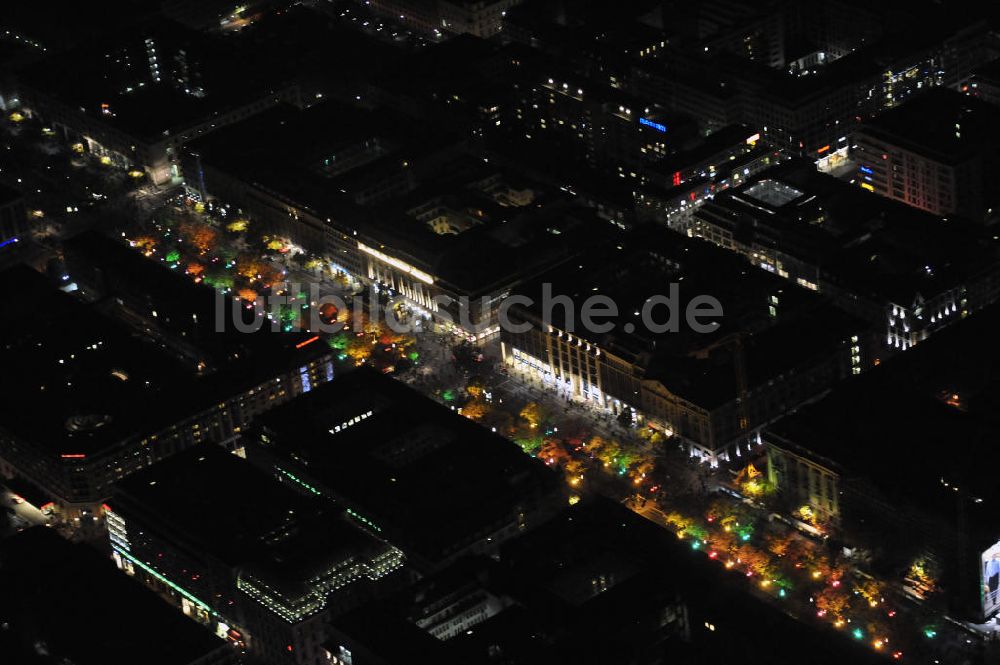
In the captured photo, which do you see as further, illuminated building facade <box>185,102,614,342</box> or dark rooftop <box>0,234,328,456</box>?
illuminated building facade <box>185,102,614,342</box>

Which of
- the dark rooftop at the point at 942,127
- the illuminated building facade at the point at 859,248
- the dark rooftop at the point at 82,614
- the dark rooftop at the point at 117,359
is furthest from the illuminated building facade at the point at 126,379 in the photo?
the dark rooftop at the point at 942,127

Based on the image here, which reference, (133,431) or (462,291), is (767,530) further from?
(133,431)

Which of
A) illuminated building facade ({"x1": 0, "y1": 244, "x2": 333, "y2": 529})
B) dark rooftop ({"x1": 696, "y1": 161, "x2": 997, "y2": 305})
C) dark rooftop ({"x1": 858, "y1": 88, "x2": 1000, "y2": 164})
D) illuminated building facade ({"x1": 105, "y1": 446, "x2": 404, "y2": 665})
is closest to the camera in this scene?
illuminated building facade ({"x1": 105, "y1": 446, "x2": 404, "y2": 665})

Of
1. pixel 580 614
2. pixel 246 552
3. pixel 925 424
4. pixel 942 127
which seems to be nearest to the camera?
pixel 580 614

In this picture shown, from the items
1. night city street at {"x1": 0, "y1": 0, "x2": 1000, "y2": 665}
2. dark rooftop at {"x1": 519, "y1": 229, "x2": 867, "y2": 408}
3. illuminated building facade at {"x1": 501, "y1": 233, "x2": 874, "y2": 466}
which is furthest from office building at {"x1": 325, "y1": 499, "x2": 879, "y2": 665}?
dark rooftop at {"x1": 519, "y1": 229, "x2": 867, "y2": 408}

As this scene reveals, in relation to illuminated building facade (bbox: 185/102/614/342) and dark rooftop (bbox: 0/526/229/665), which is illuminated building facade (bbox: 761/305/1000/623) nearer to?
illuminated building facade (bbox: 185/102/614/342)

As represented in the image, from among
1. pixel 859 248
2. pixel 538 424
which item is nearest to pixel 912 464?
pixel 859 248

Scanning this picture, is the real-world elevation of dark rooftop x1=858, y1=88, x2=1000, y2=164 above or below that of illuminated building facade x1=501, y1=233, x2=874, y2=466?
above

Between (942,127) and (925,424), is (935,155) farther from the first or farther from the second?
(925,424)

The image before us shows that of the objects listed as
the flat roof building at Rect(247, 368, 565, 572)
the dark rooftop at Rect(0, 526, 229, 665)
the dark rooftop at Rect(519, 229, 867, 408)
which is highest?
the dark rooftop at Rect(519, 229, 867, 408)
